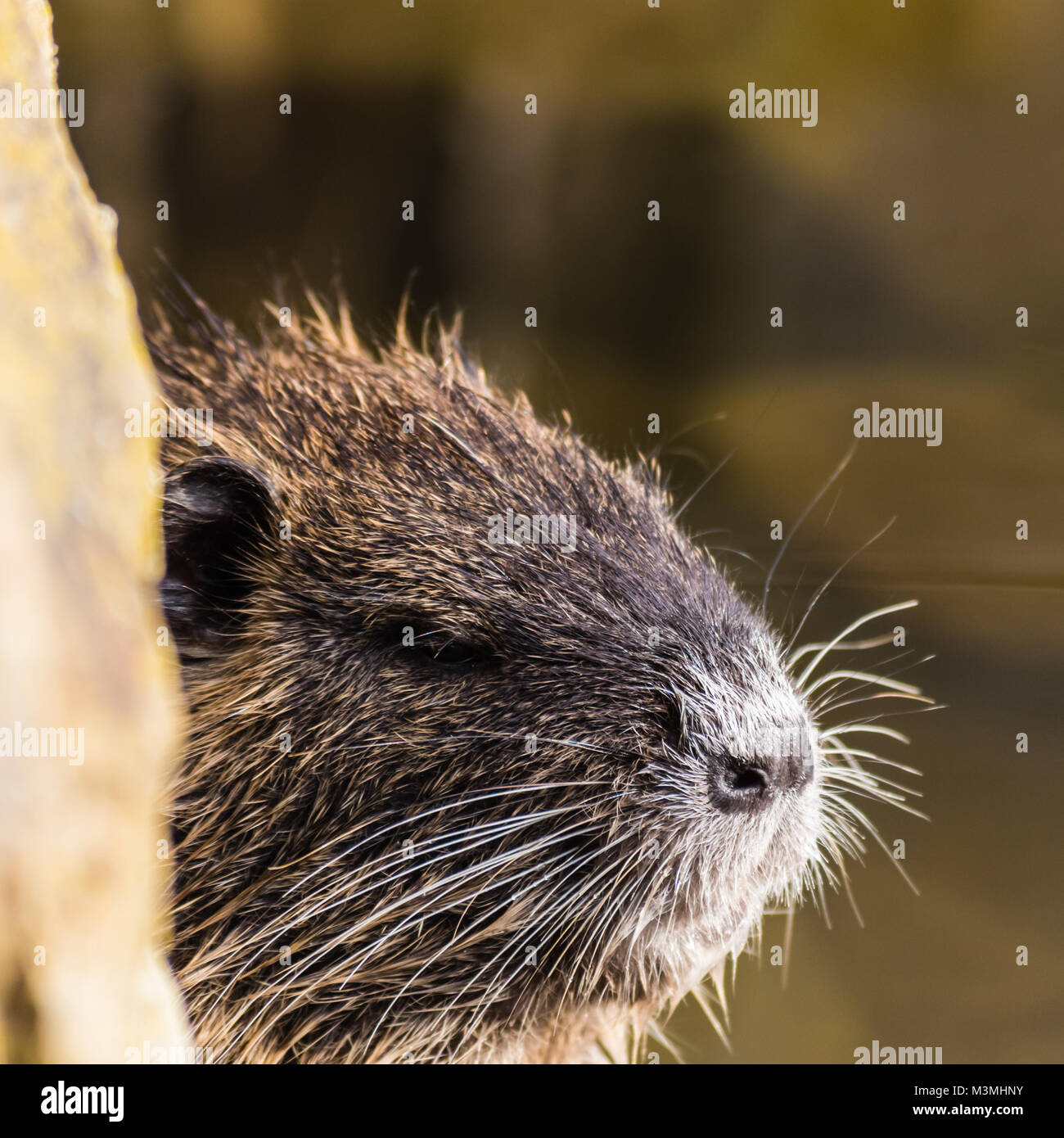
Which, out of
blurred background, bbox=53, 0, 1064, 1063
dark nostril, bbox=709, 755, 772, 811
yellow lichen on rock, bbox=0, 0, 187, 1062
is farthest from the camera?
blurred background, bbox=53, 0, 1064, 1063

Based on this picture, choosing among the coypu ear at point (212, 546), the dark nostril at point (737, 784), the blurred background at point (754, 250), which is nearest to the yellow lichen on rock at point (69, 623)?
the coypu ear at point (212, 546)

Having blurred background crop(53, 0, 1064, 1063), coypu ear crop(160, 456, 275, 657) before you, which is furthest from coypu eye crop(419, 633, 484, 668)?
blurred background crop(53, 0, 1064, 1063)

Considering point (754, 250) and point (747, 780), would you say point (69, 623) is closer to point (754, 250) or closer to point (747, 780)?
point (747, 780)

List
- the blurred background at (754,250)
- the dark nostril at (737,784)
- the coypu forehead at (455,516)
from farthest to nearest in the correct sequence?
the blurred background at (754,250), the coypu forehead at (455,516), the dark nostril at (737,784)

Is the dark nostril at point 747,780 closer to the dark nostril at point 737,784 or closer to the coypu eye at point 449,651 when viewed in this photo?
the dark nostril at point 737,784

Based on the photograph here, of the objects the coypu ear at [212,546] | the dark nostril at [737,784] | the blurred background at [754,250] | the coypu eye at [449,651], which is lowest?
the dark nostril at [737,784]

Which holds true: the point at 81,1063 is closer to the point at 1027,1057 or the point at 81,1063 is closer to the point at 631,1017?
the point at 631,1017

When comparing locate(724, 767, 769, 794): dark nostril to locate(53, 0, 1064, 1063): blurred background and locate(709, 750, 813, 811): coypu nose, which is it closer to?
locate(709, 750, 813, 811): coypu nose

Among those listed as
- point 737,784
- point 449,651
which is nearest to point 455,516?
point 449,651
